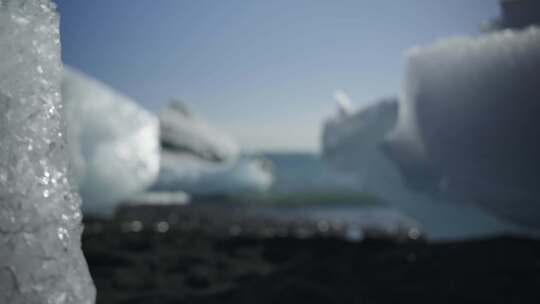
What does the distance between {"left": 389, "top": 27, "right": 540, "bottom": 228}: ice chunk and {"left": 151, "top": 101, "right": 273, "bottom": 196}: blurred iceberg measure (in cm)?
740

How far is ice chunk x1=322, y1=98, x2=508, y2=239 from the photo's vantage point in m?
4.12

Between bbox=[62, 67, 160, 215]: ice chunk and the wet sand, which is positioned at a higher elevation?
bbox=[62, 67, 160, 215]: ice chunk

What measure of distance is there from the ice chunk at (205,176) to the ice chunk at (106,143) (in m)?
4.58

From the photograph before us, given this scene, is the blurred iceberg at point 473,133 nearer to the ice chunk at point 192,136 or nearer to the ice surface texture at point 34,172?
the ice surface texture at point 34,172

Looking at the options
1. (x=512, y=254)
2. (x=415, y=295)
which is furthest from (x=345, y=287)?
(x=512, y=254)

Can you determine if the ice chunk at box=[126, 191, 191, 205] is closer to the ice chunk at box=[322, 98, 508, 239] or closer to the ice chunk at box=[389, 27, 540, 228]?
the ice chunk at box=[322, 98, 508, 239]

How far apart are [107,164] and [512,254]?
395 cm

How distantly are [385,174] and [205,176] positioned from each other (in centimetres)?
599

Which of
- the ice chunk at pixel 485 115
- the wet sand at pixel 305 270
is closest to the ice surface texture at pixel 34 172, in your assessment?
the wet sand at pixel 305 270

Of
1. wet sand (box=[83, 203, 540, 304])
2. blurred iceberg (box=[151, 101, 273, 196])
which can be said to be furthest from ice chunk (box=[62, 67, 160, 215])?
blurred iceberg (box=[151, 101, 273, 196])

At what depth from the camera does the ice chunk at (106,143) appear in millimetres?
4668

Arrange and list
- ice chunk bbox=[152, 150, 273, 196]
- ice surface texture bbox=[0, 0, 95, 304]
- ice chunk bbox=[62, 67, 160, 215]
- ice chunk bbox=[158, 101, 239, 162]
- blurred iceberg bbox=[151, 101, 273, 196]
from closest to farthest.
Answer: ice surface texture bbox=[0, 0, 95, 304]
ice chunk bbox=[62, 67, 160, 215]
ice chunk bbox=[152, 150, 273, 196]
blurred iceberg bbox=[151, 101, 273, 196]
ice chunk bbox=[158, 101, 239, 162]

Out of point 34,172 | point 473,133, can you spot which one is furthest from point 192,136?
point 34,172

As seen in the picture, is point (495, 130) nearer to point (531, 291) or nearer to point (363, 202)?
point (531, 291)
